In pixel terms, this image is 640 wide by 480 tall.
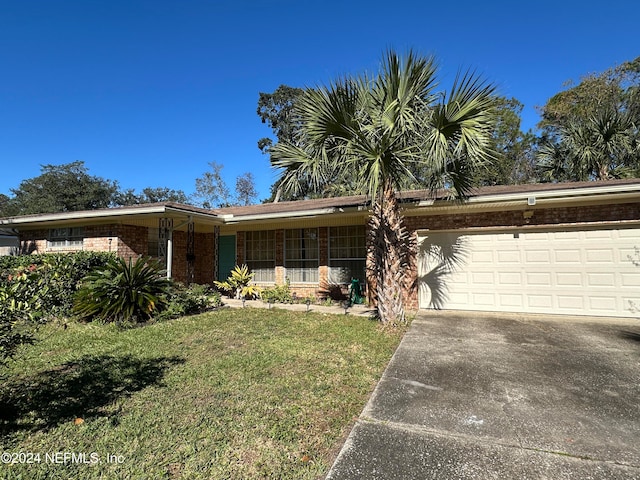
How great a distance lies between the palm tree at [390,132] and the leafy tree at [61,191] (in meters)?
40.0

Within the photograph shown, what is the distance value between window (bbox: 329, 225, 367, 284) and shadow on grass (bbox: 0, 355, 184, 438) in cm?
624

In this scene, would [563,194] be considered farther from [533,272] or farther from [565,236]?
[533,272]

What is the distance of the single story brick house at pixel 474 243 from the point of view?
7473 millimetres

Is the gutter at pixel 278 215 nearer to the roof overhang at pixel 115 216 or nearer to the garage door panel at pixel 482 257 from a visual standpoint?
the roof overhang at pixel 115 216

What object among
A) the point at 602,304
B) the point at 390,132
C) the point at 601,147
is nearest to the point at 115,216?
the point at 390,132

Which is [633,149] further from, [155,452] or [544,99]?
[155,452]

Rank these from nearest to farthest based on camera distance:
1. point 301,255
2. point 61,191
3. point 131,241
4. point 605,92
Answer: point 301,255
point 131,241
point 605,92
point 61,191

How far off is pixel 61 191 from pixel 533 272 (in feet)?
148

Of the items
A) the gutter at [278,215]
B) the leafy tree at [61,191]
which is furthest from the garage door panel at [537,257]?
the leafy tree at [61,191]

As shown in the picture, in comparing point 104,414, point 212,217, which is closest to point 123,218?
point 212,217

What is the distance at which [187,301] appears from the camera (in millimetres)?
8445

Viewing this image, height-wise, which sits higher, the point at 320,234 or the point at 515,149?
the point at 515,149

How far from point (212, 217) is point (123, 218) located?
8.95ft

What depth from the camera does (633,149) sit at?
12102 mm
